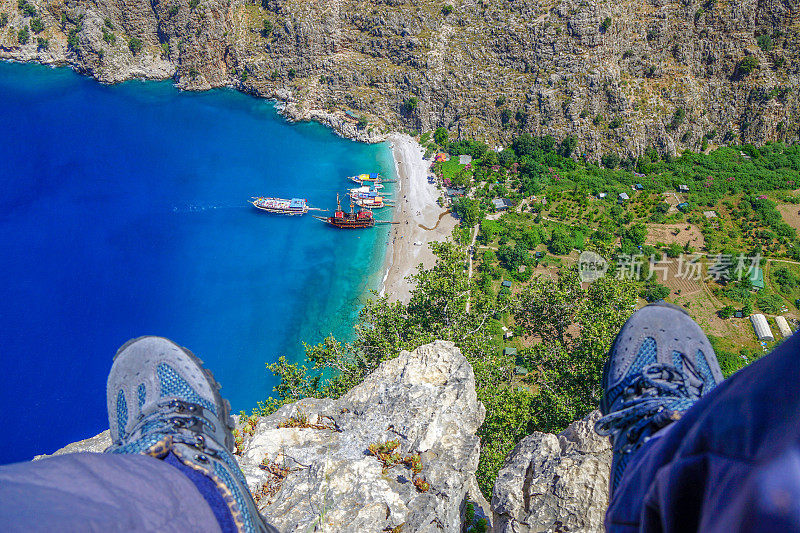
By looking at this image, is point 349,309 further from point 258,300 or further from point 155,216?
point 155,216

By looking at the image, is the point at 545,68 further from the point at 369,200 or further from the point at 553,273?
the point at 553,273

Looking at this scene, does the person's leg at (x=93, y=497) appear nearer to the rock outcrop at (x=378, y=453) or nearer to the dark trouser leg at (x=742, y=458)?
the dark trouser leg at (x=742, y=458)

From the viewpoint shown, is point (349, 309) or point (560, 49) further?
point (560, 49)

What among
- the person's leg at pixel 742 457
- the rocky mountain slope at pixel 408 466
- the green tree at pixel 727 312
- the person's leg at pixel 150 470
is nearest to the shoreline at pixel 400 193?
the rocky mountain slope at pixel 408 466

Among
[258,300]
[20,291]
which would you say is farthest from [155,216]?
[258,300]

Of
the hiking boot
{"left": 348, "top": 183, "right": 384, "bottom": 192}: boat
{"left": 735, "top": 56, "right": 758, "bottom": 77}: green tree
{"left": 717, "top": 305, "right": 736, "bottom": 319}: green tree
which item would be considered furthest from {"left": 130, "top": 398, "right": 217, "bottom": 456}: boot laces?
{"left": 735, "top": 56, "right": 758, "bottom": 77}: green tree
